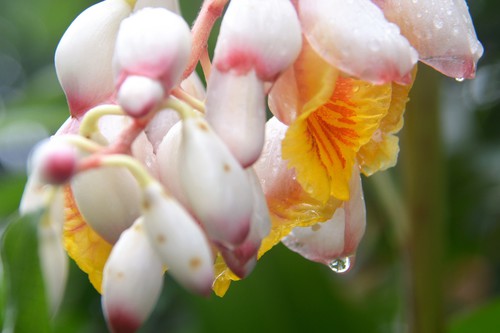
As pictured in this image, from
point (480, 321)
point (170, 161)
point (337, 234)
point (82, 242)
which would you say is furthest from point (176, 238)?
point (480, 321)

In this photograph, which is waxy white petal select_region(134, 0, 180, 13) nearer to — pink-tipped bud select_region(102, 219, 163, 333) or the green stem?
pink-tipped bud select_region(102, 219, 163, 333)

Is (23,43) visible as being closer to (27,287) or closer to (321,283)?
(321,283)

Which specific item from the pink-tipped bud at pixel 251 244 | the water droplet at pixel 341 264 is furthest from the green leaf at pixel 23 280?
the water droplet at pixel 341 264

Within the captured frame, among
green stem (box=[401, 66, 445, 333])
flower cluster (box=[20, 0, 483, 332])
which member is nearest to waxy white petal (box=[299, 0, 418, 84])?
flower cluster (box=[20, 0, 483, 332])

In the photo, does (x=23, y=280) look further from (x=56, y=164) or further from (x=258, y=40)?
(x=258, y=40)

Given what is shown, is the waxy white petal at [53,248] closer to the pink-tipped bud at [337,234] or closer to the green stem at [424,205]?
the pink-tipped bud at [337,234]
